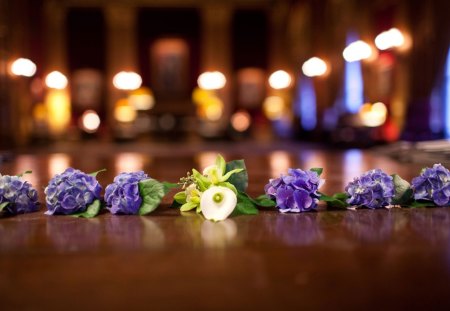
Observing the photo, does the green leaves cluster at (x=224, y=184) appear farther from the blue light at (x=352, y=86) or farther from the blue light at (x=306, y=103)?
the blue light at (x=306, y=103)

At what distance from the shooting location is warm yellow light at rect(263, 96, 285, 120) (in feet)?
64.3

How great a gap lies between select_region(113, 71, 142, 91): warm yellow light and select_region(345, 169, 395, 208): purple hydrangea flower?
56.8 ft

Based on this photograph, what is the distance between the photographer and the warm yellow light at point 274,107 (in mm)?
19609

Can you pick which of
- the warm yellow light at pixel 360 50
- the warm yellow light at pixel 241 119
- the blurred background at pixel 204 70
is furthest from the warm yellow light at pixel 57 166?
the warm yellow light at pixel 241 119

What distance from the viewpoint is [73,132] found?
60.4ft

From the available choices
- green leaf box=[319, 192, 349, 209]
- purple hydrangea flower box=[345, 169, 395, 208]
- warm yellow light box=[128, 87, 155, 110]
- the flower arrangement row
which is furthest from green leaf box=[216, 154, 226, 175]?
warm yellow light box=[128, 87, 155, 110]

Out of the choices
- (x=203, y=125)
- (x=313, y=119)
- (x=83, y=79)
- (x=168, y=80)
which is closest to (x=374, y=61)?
(x=313, y=119)

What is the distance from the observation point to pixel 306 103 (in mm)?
17047

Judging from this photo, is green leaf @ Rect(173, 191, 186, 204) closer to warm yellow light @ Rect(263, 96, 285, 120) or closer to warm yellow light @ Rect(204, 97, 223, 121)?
warm yellow light @ Rect(204, 97, 223, 121)

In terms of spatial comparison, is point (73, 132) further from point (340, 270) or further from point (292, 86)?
point (340, 270)

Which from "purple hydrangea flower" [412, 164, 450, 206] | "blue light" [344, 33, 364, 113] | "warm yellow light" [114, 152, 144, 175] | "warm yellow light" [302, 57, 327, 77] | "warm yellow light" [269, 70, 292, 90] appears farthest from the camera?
"warm yellow light" [269, 70, 292, 90]

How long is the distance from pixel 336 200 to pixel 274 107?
17.7 metres

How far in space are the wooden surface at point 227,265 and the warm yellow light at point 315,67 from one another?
12855mm

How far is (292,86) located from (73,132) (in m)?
7.47
